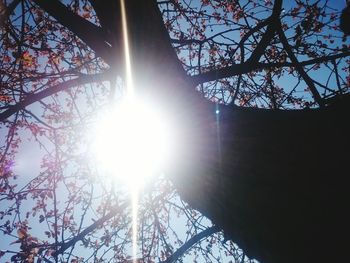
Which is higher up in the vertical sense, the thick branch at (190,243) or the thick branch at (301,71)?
the thick branch at (301,71)

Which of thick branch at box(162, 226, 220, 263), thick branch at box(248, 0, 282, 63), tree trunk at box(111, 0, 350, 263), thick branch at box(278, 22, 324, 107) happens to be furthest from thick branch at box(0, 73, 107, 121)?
thick branch at box(162, 226, 220, 263)

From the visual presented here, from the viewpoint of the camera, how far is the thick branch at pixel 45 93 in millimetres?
2879

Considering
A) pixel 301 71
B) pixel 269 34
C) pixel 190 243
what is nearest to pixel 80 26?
pixel 269 34

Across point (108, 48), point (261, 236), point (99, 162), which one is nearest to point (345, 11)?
point (261, 236)

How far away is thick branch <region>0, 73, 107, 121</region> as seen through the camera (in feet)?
9.45

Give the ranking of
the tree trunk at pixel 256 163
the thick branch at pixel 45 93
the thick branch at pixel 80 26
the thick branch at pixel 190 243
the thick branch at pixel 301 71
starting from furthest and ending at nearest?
the thick branch at pixel 190 243 → the thick branch at pixel 45 93 → the thick branch at pixel 301 71 → the thick branch at pixel 80 26 → the tree trunk at pixel 256 163

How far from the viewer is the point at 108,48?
2342mm

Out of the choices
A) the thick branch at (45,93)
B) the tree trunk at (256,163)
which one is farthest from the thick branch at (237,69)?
the thick branch at (45,93)

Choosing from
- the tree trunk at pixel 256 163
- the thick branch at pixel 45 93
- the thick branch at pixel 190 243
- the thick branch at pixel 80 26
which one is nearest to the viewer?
the tree trunk at pixel 256 163

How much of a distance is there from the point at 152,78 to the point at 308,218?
136 centimetres

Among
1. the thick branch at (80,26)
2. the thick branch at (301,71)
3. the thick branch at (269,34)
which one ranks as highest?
the thick branch at (80,26)

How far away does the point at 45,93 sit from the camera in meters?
2.88

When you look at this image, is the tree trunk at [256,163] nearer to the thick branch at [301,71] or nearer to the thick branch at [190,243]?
the thick branch at [301,71]

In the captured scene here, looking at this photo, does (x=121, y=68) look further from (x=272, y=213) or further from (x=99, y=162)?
(x=99, y=162)
